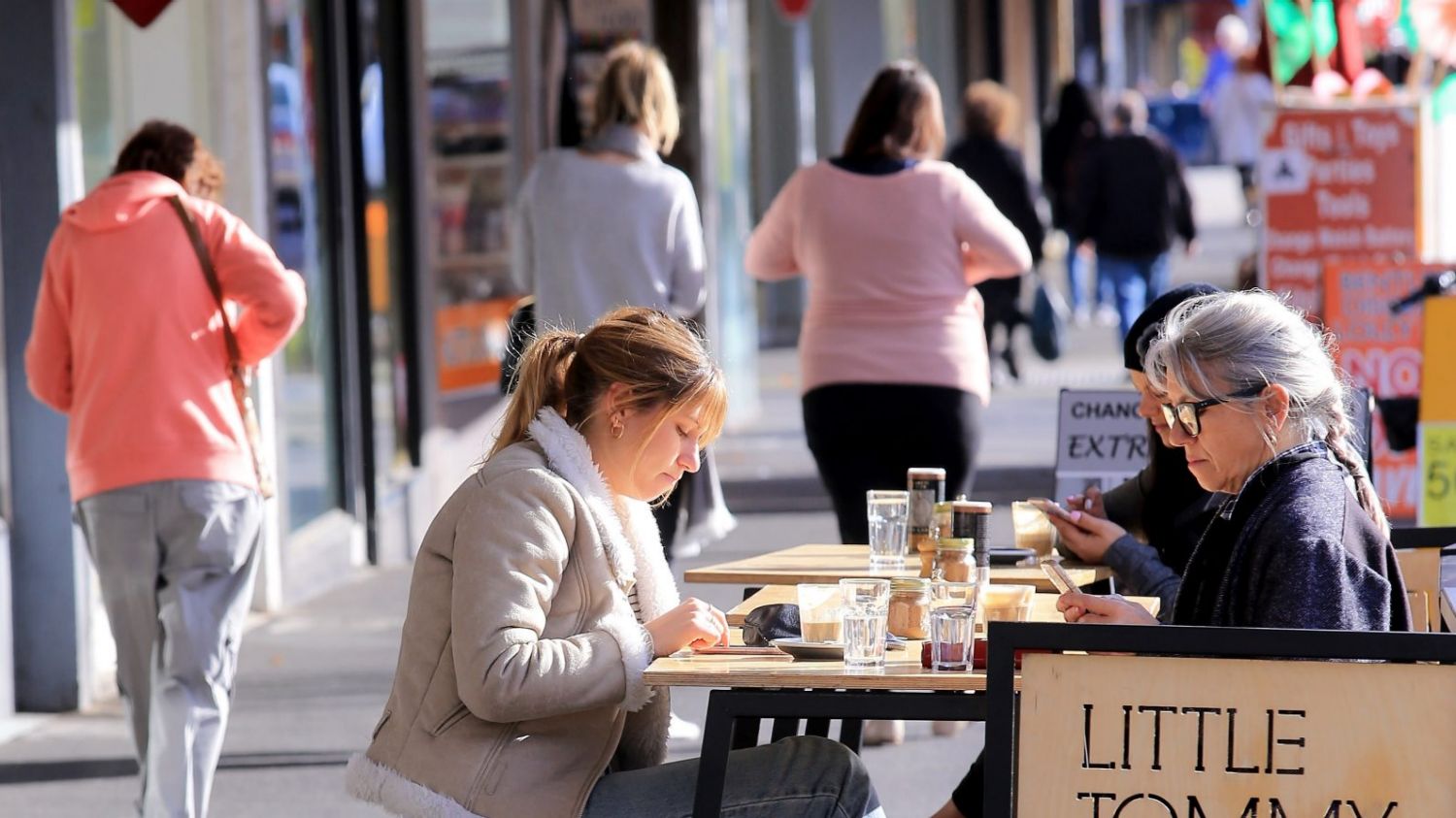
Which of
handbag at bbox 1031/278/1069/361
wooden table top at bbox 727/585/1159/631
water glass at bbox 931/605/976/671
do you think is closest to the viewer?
water glass at bbox 931/605/976/671

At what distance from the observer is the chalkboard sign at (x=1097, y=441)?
6.00 meters

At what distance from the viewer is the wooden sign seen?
2998mm

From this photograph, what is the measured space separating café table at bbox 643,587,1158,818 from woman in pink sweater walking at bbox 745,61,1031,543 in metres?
2.67

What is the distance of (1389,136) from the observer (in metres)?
9.88

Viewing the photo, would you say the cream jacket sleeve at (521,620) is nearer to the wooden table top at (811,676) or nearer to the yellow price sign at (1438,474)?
the wooden table top at (811,676)

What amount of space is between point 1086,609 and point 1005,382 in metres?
11.8

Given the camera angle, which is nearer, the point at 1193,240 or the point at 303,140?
the point at 303,140

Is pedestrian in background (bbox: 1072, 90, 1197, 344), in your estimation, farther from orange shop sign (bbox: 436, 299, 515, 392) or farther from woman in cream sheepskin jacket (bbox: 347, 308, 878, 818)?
woman in cream sheepskin jacket (bbox: 347, 308, 878, 818)

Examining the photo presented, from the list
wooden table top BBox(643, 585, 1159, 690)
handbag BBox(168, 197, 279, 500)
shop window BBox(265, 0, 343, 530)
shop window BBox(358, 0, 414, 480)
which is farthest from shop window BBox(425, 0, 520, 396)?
wooden table top BBox(643, 585, 1159, 690)

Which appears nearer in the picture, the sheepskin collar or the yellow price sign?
the sheepskin collar

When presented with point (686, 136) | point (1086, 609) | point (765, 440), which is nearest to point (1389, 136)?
point (686, 136)

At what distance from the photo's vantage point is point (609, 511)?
343 cm

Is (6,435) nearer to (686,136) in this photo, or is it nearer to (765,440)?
(686,136)

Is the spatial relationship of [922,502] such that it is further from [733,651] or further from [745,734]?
[733,651]
